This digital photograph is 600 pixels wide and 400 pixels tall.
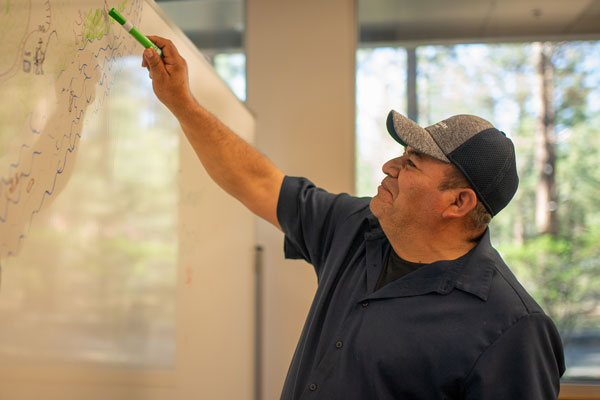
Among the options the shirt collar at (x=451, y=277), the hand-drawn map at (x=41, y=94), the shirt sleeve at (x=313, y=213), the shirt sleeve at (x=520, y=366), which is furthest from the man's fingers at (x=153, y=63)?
the shirt sleeve at (x=520, y=366)

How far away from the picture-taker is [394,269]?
3.99 feet

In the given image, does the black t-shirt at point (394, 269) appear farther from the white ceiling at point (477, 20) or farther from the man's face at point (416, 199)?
the white ceiling at point (477, 20)

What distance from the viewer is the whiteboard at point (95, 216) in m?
0.70

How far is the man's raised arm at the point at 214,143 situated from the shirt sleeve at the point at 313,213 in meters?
0.04

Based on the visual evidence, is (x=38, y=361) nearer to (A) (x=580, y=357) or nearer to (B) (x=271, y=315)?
(B) (x=271, y=315)

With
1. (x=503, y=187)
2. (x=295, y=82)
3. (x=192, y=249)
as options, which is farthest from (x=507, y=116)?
(x=192, y=249)

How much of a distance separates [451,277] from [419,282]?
7 centimetres

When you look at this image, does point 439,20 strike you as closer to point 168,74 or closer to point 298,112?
point 298,112

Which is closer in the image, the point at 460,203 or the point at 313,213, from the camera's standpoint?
the point at 460,203

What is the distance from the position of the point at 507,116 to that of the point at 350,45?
93cm

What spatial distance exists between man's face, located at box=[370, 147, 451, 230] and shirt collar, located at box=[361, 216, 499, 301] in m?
0.11

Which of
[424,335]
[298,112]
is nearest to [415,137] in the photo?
[424,335]

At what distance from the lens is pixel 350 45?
2801 millimetres

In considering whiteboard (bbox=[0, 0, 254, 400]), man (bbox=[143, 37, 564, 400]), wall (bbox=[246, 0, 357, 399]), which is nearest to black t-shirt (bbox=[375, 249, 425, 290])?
man (bbox=[143, 37, 564, 400])
